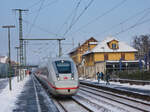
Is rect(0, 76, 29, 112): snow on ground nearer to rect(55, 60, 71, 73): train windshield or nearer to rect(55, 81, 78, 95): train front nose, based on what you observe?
rect(55, 81, 78, 95): train front nose

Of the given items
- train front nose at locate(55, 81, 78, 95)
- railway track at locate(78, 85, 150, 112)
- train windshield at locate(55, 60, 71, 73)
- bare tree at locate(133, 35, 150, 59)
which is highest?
bare tree at locate(133, 35, 150, 59)

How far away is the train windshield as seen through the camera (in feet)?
52.6

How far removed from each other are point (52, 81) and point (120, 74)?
2057 cm

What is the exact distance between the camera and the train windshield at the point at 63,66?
1603 cm

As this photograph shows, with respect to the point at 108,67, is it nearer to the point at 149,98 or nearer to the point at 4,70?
the point at 149,98

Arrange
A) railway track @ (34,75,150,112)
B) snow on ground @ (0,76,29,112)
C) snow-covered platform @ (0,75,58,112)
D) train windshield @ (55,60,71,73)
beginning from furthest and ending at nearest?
train windshield @ (55,60,71,73) < snow on ground @ (0,76,29,112) < snow-covered platform @ (0,75,58,112) < railway track @ (34,75,150,112)

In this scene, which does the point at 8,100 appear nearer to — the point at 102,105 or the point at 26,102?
the point at 26,102

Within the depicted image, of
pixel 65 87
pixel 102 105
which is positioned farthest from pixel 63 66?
pixel 102 105

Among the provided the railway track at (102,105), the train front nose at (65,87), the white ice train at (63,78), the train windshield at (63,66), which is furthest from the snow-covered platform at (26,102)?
the train windshield at (63,66)

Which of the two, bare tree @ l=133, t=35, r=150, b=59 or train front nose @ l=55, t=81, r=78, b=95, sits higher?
bare tree @ l=133, t=35, r=150, b=59

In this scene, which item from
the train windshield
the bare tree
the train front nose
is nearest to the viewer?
the train front nose

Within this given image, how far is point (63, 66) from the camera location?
16250 millimetres

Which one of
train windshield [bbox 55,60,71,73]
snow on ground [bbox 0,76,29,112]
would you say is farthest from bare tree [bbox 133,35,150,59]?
train windshield [bbox 55,60,71,73]

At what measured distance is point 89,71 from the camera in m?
52.9
